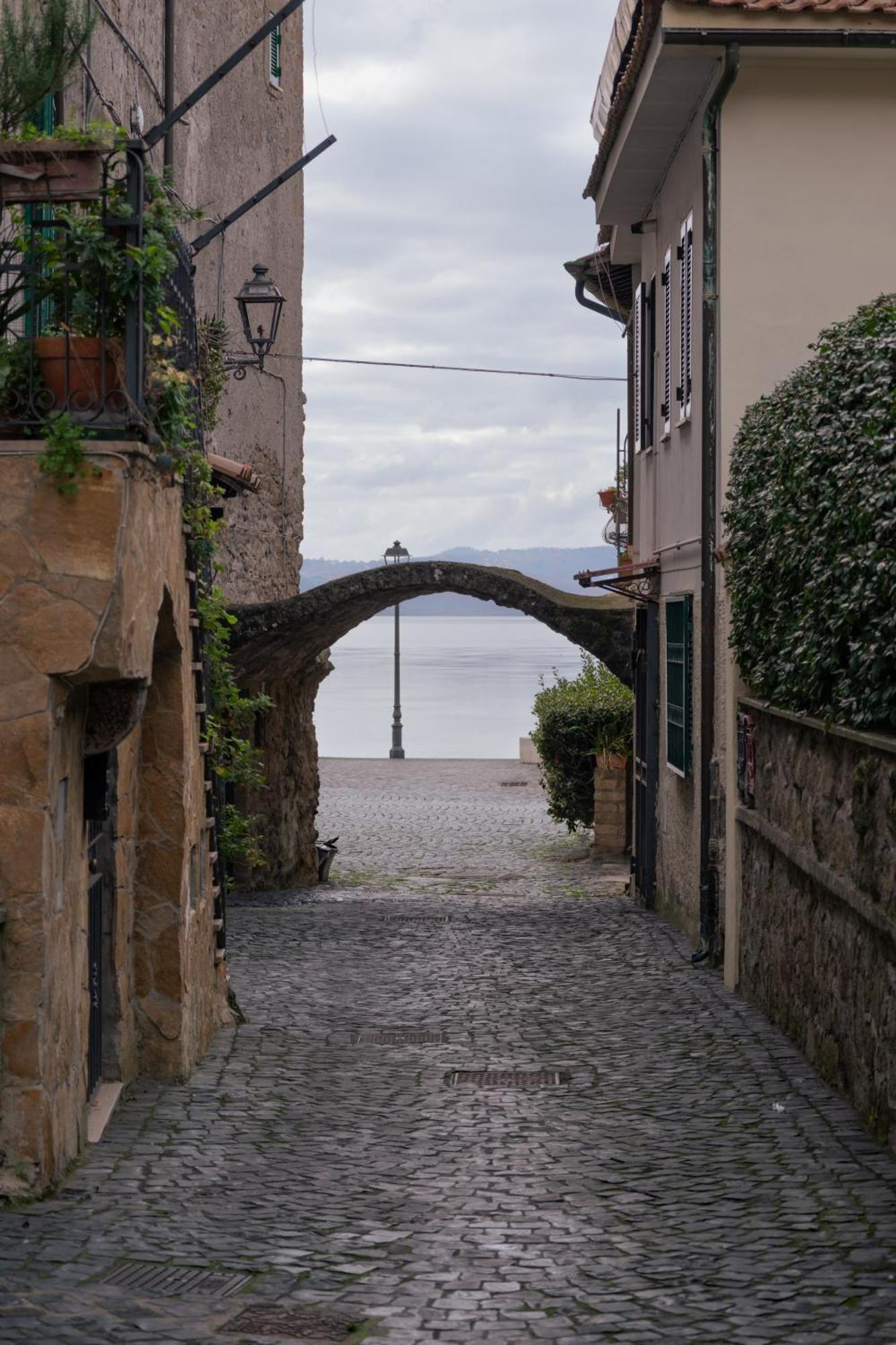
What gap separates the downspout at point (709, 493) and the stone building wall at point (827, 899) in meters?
0.80

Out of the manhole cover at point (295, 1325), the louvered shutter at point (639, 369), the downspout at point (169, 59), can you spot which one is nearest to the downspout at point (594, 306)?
the louvered shutter at point (639, 369)

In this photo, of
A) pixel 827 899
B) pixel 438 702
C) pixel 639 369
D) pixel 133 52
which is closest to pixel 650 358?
pixel 639 369

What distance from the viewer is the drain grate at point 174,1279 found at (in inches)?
219

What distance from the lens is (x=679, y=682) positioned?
45.7 ft

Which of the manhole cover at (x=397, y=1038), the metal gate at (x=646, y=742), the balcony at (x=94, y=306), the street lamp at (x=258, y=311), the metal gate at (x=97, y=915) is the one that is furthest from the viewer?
the metal gate at (x=646, y=742)

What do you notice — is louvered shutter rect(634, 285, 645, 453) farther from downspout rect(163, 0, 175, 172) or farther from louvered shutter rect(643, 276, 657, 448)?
downspout rect(163, 0, 175, 172)

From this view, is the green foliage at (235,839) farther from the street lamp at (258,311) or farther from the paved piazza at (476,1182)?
the street lamp at (258,311)

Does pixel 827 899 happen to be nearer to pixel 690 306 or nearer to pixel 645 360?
pixel 690 306

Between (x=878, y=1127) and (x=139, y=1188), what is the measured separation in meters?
3.19

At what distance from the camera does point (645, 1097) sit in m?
8.49

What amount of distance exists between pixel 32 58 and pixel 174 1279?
16.2ft

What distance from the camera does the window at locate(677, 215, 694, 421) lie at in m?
13.1

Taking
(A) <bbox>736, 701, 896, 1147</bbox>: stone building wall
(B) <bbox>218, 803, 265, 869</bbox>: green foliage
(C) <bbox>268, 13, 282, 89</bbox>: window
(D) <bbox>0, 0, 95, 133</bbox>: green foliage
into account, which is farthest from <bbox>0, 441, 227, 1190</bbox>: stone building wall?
(C) <bbox>268, 13, 282, 89</bbox>: window

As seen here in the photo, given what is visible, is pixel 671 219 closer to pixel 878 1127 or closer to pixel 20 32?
pixel 20 32
